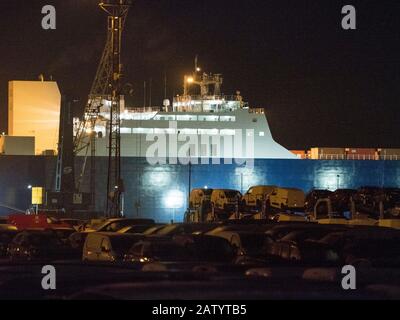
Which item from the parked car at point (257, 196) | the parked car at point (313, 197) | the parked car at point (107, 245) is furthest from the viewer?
the parked car at point (257, 196)

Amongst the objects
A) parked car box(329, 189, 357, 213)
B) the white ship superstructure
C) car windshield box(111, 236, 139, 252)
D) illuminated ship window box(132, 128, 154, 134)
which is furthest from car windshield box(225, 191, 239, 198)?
illuminated ship window box(132, 128, 154, 134)

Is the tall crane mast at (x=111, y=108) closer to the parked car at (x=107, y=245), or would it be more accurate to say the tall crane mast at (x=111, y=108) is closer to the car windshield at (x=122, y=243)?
the parked car at (x=107, y=245)

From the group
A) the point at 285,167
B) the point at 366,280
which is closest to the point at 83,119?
the point at 285,167

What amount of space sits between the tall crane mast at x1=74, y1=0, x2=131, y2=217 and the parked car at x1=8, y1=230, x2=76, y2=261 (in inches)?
536

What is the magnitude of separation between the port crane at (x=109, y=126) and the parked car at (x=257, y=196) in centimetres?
492

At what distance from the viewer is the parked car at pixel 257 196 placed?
3011 centimetres

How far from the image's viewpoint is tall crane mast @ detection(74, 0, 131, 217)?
32.7 metres

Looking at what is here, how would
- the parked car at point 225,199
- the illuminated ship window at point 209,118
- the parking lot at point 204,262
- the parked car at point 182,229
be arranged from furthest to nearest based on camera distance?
the illuminated ship window at point 209,118 → the parked car at point 225,199 → the parked car at point 182,229 → the parking lot at point 204,262

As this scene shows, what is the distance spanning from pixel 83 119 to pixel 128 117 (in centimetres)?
288

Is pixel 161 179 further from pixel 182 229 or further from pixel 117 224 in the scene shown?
pixel 182 229

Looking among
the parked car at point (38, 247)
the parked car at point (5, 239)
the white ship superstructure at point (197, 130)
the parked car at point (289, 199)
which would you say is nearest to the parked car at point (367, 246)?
the parked car at point (38, 247)

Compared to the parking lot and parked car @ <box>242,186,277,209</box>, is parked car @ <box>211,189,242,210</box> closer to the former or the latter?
parked car @ <box>242,186,277,209</box>
